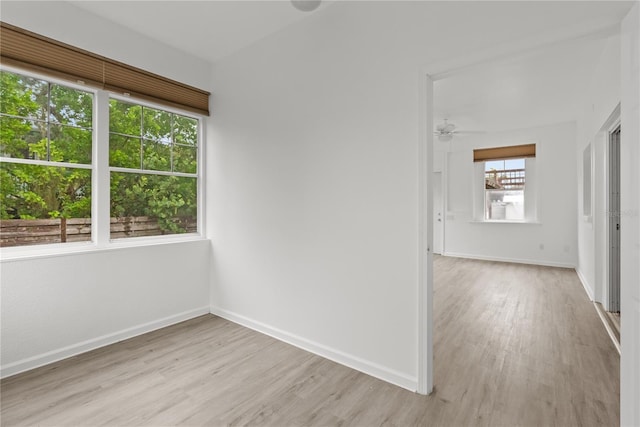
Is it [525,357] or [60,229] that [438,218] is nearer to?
[525,357]

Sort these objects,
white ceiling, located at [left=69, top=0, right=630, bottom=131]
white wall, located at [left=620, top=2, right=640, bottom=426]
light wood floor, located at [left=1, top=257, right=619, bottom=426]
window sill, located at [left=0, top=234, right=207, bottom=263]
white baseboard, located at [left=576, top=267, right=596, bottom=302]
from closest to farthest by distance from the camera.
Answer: white wall, located at [left=620, top=2, right=640, bottom=426] < white ceiling, located at [left=69, top=0, right=630, bottom=131] < light wood floor, located at [left=1, top=257, right=619, bottom=426] < window sill, located at [left=0, top=234, right=207, bottom=263] < white baseboard, located at [left=576, top=267, right=596, bottom=302]

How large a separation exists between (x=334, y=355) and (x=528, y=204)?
607 cm

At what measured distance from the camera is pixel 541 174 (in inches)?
248

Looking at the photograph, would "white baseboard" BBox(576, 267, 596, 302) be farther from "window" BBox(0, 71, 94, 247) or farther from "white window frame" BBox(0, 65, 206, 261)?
"window" BBox(0, 71, 94, 247)

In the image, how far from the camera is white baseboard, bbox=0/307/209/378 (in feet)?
7.62

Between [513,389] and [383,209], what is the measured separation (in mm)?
1498

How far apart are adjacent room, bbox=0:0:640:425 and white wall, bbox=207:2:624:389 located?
2 centimetres

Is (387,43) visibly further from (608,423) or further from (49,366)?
(49,366)

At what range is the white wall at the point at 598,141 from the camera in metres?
2.85

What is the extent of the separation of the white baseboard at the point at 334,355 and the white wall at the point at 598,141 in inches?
114

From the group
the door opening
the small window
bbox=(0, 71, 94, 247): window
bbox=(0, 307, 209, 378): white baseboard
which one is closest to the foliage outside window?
the door opening

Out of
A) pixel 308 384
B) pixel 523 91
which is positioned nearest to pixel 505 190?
pixel 523 91

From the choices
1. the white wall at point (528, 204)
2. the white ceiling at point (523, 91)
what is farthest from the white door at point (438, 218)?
the white ceiling at point (523, 91)

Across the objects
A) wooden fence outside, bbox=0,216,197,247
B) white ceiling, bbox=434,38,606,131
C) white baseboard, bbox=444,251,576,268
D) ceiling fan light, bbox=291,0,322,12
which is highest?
white ceiling, bbox=434,38,606,131
